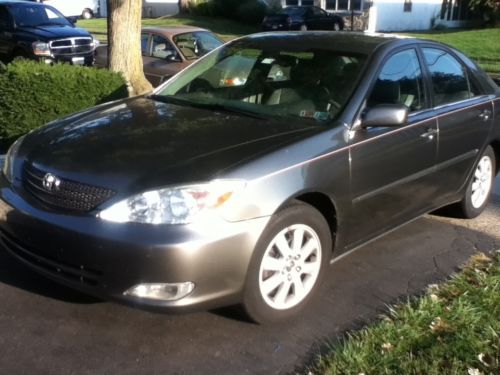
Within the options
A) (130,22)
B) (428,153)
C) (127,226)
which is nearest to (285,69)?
(428,153)

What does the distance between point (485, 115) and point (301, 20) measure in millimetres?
26118

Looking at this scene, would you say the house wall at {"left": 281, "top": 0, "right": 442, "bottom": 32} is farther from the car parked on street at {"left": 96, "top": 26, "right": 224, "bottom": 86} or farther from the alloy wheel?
the alloy wheel

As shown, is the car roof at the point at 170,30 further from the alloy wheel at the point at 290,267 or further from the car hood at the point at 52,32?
the alloy wheel at the point at 290,267

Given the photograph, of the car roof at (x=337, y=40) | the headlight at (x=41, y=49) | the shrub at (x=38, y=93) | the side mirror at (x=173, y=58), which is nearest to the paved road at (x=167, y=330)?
the car roof at (x=337, y=40)

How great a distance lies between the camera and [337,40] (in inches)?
182

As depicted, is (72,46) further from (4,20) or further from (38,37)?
(4,20)

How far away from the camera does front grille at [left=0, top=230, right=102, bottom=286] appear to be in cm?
323

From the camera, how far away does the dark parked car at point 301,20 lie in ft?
98.8

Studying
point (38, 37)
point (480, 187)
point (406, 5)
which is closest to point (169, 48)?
point (38, 37)

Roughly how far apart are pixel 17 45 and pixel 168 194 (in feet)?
41.3

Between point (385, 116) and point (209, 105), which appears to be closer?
point (385, 116)

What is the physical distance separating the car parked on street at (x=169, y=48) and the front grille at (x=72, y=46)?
7.03 ft

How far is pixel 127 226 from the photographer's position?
3.10m

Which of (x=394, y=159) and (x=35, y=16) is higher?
(x=35, y=16)
